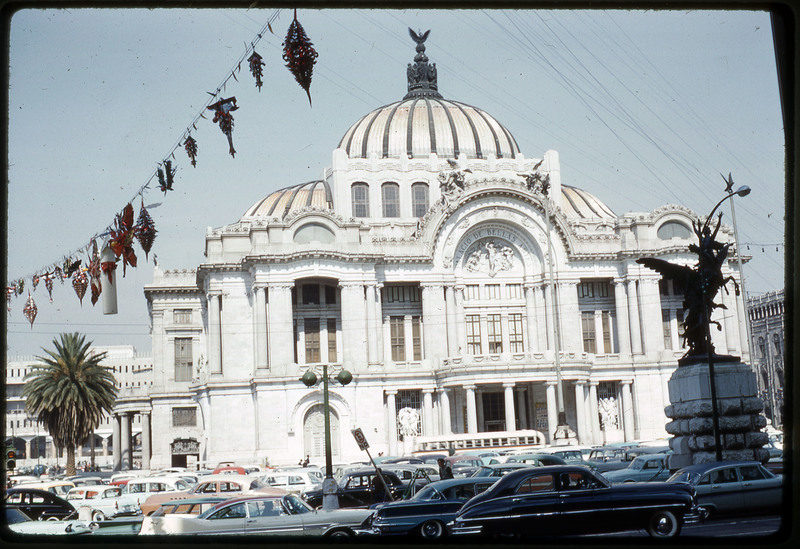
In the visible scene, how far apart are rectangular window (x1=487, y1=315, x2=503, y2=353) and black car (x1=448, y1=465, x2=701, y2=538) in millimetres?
46650

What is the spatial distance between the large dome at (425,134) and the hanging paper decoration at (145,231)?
52.1m

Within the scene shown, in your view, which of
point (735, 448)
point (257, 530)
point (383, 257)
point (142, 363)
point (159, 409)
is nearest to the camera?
point (257, 530)

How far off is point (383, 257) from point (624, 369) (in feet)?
57.1

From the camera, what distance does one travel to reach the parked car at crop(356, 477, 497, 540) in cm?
1912

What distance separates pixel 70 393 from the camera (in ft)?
188

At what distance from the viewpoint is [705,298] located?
2645cm

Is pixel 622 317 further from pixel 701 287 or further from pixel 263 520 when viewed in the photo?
pixel 263 520

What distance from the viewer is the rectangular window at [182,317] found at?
71375mm

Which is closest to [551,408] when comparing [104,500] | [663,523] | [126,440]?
[104,500]

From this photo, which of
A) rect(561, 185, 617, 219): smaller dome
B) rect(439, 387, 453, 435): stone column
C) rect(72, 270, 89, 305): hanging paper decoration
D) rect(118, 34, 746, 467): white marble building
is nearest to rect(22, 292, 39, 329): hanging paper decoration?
rect(72, 270, 89, 305): hanging paper decoration

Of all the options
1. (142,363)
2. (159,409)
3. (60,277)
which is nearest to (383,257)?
(159,409)

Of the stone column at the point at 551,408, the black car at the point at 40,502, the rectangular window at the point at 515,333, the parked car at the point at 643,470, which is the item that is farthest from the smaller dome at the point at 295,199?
the parked car at the point at 643,470

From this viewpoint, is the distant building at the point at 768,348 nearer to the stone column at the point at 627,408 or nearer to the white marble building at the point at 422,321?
the white marble building at the point at 422,321

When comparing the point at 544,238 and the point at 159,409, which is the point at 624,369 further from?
the point at 159,409
